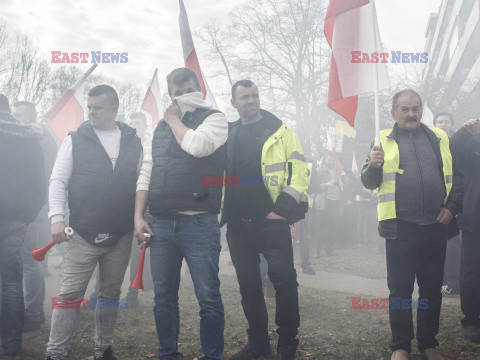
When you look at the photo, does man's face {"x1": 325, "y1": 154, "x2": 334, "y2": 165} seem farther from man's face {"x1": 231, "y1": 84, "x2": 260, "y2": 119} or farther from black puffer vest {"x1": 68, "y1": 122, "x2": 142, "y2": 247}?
black puffer vest {"x1": 68, "y1": 122, "x2": 142, "y2": 247}

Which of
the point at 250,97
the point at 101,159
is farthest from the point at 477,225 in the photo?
the point at 101,159

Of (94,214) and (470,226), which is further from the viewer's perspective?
(470,226)

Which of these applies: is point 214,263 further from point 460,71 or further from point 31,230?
point 460,71

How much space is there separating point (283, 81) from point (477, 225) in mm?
22179

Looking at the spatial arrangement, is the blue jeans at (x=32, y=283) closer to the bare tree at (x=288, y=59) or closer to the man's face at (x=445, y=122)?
the man's face at (x=445, y=122)

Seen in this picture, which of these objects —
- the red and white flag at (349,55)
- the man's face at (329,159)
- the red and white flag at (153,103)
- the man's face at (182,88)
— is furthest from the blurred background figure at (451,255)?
the man's face at (329,159)

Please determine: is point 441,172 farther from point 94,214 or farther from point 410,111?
point 94,214

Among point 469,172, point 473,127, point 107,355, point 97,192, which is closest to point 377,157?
point 473,127

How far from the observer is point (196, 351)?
3797 mm

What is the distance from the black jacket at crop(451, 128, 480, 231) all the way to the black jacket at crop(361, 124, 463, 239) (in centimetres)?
54

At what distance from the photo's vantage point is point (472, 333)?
3725 millimetres

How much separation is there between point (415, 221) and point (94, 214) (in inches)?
101

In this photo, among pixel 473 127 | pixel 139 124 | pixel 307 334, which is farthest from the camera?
pixel 139 124

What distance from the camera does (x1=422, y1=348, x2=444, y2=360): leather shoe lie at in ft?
10.8
